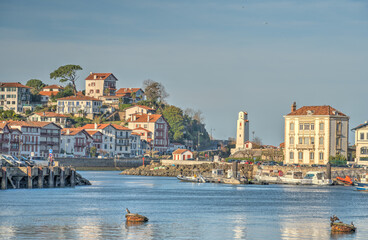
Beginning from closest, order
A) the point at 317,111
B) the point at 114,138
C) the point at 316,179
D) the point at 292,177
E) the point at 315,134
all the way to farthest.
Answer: the point at 316,179 < the point at 292,177 < the point at 315,134 < the point at 317,111 < the point at 114,138

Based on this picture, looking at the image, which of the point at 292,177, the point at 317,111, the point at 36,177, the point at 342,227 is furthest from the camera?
the point at 317,111

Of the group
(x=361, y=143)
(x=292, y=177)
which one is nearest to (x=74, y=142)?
(x=361, y=143)

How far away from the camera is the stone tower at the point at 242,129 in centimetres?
19012

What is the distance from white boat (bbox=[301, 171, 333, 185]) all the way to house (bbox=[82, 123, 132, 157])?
8256 cm

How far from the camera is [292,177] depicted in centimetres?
12012

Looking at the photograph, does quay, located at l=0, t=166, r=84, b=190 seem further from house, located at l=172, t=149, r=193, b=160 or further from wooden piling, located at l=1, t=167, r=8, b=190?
house, located at l=172, t=149, r=193, b=160

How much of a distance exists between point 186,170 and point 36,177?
56.2m

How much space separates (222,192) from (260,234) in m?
43.8

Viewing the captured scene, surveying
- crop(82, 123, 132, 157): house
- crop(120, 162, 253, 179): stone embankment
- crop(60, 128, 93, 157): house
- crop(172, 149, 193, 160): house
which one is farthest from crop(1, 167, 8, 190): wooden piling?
crop(82, 123, 132, 157): house

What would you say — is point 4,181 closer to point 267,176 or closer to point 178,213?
point 178,213

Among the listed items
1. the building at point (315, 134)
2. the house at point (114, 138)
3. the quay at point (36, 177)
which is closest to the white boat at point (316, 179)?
the building at point (315, 134)

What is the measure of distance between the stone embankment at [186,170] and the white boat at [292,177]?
34.0 ft

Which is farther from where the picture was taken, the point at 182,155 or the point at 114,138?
the point at 114,138

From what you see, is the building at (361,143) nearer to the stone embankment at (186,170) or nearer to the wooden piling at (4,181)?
the stone embankment at (186,170)
